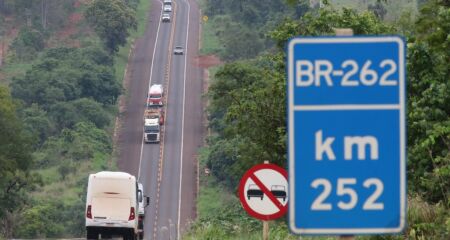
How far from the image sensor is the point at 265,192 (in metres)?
14.1

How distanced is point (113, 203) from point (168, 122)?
58.3 metres

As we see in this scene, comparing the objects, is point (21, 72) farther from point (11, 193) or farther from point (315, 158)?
point (315, 158)

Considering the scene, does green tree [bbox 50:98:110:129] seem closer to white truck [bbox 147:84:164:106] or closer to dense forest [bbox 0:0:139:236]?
dense forest [bbox 0:0:139:236]

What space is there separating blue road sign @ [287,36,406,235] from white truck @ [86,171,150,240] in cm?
2666

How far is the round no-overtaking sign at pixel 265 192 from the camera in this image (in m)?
14.0

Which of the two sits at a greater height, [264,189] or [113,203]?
[264,189]

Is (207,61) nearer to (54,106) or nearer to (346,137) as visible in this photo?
(54,106)

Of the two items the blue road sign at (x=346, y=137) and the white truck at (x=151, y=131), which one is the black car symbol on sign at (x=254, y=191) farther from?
the white truck at (x=151, y=131)

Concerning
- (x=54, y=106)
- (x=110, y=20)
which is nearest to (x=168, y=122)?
(x=54, y=106)

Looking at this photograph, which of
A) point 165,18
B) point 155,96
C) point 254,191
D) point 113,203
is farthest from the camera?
point 165,18

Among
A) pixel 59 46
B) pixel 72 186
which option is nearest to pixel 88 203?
pixel 72 186

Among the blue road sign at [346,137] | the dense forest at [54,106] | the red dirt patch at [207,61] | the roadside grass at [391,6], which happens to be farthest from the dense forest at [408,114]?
the red dirt patch at [207,61]

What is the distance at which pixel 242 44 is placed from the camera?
99688mm

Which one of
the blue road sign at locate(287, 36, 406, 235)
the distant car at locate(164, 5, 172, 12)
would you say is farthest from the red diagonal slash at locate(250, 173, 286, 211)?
the distant car at locate(164, 5, 172, 12)
